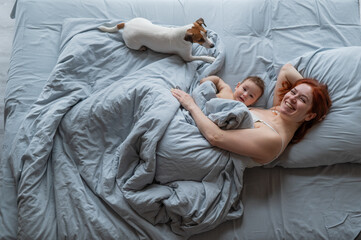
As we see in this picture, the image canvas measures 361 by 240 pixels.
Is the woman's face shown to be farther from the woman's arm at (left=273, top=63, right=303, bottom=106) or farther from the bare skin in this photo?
the woman's arm at (left=273, top=63, right=303, bottom=106)

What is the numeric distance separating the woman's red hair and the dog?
46 cm

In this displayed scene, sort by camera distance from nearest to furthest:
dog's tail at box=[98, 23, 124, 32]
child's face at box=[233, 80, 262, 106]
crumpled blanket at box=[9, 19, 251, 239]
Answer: crumpled blanket at box=[9, 19, 251, 239], child's face at box=[233, 80, 262, 106], dog's tail at box=[98, 23, 124, 32]

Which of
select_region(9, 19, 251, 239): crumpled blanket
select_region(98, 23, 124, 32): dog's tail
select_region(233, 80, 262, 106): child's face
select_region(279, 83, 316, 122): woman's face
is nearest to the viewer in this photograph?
select_region(9, 19, 251, 239): crumpled blanket

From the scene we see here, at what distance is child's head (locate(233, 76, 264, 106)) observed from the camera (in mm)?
1458

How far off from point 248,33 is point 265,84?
31 cm

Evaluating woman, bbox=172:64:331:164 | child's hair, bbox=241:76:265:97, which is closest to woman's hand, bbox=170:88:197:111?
woman, bbox=172:64:331:164

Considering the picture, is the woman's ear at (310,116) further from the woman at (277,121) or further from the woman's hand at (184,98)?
the woman's hand at (184,98)

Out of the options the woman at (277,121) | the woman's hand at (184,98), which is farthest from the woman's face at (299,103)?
the woman's hand at (184,98)

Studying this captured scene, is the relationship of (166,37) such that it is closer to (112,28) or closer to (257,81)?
(112,28)

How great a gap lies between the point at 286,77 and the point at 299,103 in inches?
8.1

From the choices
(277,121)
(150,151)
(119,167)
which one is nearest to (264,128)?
(277,121)

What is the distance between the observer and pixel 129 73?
4.98 ft

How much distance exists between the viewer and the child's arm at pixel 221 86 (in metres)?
1.48

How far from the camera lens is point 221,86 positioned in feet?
4.99
